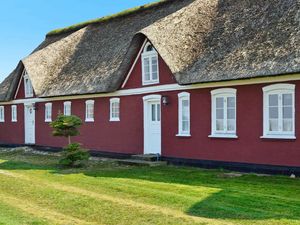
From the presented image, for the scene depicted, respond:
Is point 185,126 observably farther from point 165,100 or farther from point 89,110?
point 89,110

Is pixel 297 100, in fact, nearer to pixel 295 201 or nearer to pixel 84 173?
pixel 295 201

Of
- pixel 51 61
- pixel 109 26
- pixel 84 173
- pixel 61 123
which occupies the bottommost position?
pixel 84 173

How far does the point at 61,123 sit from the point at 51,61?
10.2 meters

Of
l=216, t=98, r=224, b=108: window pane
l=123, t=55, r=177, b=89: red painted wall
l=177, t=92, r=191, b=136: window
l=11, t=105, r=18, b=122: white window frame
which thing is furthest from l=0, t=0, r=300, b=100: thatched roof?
l=11, t=105, r=18, b=122: white window frame

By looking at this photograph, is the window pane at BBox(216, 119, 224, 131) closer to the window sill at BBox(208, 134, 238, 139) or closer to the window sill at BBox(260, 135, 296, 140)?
the window sill at BBox(208, 134, 238, 139)

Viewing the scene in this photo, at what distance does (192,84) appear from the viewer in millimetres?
16875

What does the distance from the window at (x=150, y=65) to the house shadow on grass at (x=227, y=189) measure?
3989 millimetres

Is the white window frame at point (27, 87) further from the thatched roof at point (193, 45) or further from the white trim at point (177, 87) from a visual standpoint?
the white trim at point (177, 87)

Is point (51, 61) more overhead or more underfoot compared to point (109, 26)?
more underfoot

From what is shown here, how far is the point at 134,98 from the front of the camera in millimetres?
20859

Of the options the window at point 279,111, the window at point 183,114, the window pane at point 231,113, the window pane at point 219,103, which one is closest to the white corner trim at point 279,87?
the window at point 279,111

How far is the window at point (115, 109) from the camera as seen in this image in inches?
865

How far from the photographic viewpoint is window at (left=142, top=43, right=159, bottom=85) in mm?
19562

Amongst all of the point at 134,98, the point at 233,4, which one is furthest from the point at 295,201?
the point at 134,98
